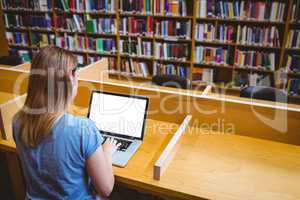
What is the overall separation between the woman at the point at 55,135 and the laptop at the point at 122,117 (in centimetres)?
46

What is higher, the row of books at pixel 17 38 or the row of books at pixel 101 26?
the row of books at pixel 101 26

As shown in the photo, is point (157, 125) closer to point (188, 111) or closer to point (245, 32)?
point (188, 111)

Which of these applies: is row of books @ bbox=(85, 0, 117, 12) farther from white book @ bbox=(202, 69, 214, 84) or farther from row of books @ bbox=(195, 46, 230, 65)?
white book @ bbox=(202, 69, 214, 84)

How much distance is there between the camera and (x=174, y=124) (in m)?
1.84

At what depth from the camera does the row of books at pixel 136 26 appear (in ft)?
12.6

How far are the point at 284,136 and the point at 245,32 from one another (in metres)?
2.20

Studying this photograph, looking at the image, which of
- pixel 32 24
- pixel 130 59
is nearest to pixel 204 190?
pixel 130 59

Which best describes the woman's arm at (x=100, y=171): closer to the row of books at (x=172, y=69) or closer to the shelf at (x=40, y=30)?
the row of books at (x=172, y=69)

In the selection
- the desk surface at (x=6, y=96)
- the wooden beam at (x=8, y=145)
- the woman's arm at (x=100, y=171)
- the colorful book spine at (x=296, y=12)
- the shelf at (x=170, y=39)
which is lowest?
the wooden beam at (x=8, y=145)

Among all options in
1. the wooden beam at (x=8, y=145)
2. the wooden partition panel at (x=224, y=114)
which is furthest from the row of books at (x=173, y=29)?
the wooden beam at (x=8, y=145)

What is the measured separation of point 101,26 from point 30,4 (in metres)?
1.28

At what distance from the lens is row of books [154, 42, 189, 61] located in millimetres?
3809

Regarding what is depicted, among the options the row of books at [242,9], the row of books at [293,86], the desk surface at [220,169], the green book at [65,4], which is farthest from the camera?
the green book at [65,4]

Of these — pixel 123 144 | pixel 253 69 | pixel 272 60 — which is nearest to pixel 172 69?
pixel 253 69
